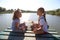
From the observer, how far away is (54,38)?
8.15 ft

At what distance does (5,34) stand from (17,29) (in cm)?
20

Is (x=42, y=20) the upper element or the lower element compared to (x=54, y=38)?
upper

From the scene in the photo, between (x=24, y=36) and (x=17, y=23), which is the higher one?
(x=17, y=23)

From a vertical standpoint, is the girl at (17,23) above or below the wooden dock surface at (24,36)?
above

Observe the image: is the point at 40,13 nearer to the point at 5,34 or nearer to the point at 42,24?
the point at 42,24

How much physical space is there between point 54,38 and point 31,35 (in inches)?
11.7

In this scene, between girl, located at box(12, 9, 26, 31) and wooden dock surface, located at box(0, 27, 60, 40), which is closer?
wooden dock surface, located at box(0, 27, 60, 40)

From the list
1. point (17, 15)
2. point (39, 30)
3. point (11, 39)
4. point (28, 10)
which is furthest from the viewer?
point (28, 10)

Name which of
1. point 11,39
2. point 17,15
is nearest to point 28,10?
point 17,15

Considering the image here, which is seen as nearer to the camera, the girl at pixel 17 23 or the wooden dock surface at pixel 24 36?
the wooden dock surface at pixel 24 36

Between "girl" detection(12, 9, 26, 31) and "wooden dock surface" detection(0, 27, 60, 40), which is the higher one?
"girl" detection(12, 9, 26, 31)

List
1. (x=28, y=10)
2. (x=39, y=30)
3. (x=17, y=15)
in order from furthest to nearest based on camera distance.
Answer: (x=28, y=10), (x=17, y=15), (x=39, y=30)

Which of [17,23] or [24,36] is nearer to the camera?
[24,36]

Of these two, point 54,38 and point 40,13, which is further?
point 40,13
